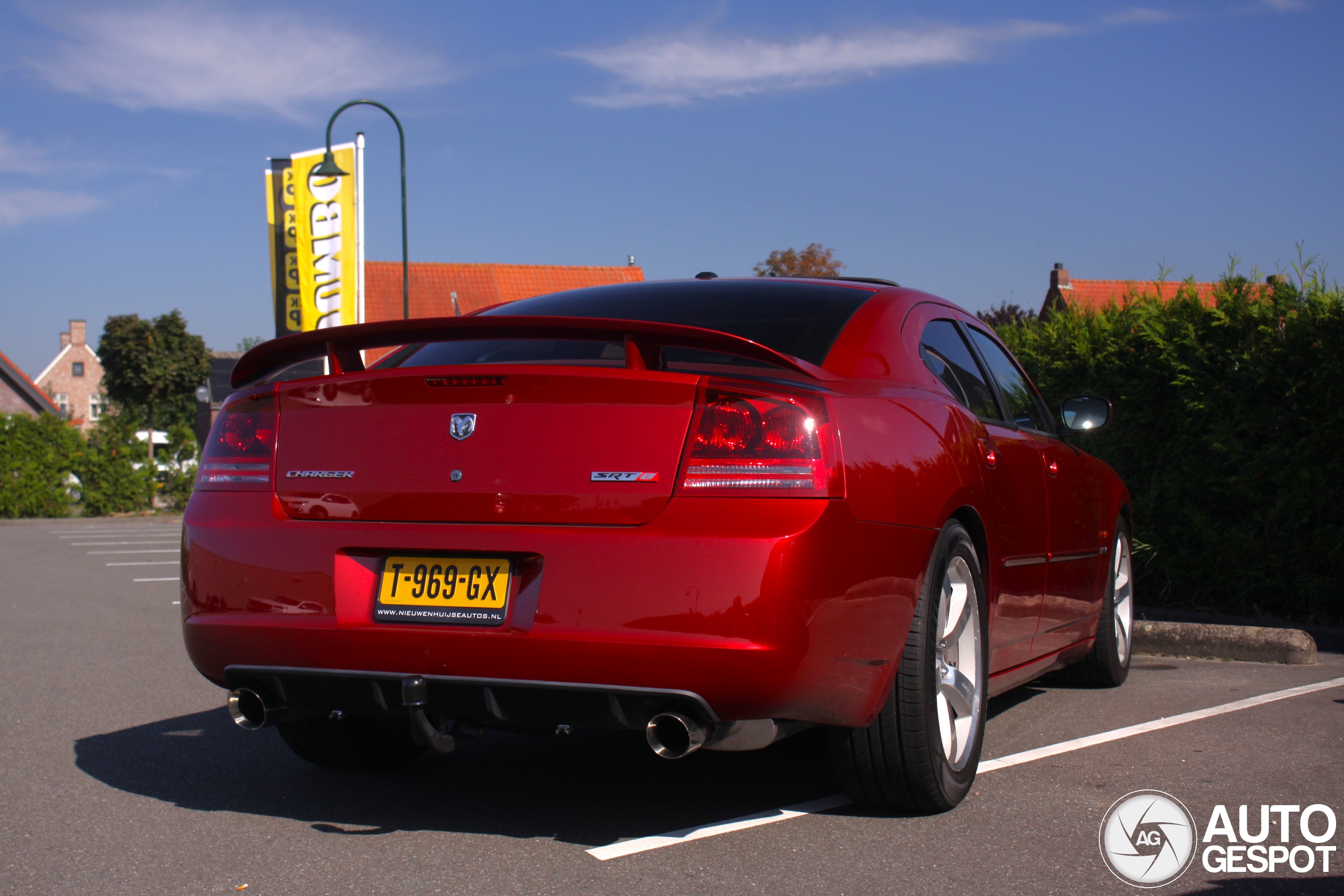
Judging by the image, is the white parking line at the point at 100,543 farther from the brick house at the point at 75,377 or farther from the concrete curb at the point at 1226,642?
the brick house at the point at 75,377

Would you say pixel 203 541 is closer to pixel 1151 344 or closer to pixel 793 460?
pixel 793 460

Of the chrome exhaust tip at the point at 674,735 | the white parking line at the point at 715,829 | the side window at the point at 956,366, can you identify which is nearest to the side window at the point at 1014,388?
the side window at the point at 956,366

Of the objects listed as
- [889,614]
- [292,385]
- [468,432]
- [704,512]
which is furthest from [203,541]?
[889,614]

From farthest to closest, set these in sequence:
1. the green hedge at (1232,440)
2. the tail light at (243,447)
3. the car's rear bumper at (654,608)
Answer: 1. the green hedge at (1232,440)
2. the tail light at (243,447)
3. the car's rear bumper at (654,608)

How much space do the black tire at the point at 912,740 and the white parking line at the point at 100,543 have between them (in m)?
17.7

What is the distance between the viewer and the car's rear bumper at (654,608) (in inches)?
116

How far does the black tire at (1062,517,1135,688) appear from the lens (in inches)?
228

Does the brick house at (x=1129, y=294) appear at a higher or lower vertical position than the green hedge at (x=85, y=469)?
higher

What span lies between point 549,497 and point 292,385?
91cm

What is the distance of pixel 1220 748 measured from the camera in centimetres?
453

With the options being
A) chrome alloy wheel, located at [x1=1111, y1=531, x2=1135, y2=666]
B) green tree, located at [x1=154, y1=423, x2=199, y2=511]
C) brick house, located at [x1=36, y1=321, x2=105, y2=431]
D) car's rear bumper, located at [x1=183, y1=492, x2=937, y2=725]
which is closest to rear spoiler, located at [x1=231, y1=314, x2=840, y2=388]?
car's rear bumper, located at [x1=183, y1=492, x2=937, y2=725]

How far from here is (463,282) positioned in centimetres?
5003

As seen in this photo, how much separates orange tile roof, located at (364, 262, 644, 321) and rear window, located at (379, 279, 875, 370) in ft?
140

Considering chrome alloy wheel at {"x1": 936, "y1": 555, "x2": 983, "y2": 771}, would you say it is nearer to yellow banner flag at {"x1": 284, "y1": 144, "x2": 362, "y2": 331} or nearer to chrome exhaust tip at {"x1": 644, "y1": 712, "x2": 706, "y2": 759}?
chrome exhaust tip at {"x1": 644, "y1": 712, "x2": 706, "y2": 759}
